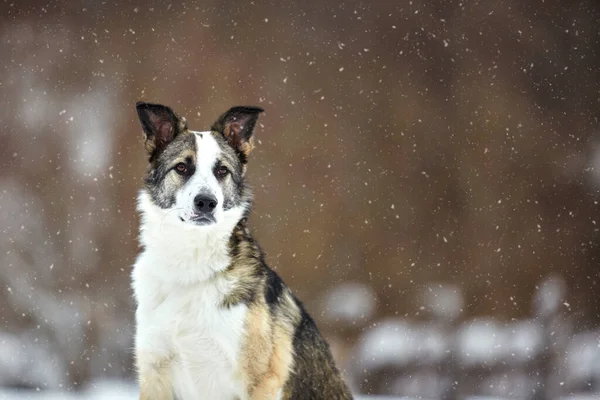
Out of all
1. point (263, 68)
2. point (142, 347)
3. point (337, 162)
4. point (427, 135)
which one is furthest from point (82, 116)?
point (142, 347)

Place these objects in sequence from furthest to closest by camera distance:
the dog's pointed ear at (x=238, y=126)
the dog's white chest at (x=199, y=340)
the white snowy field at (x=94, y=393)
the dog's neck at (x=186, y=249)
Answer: the white snowy field at (x=94, y=393), the dog's pointed ear at (x=238, y=126), the dog's neck at (x=186, y=249), the dog's white chest at (x=199, y=340)

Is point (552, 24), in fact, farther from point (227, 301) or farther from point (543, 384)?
point (227, 301)

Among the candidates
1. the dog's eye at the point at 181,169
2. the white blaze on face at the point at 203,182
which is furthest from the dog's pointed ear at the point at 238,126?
the dog's eye at the point at 181,169

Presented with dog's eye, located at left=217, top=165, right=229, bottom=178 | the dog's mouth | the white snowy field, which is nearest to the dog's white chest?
the dog's mouth

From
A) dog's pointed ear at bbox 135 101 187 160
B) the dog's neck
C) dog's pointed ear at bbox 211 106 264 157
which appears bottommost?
the dog's neck

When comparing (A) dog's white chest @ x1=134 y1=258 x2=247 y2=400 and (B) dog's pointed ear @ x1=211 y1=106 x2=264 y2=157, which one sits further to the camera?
(B) dog's pointed ear @ x1=211 y1=106 x2=264 y2=157

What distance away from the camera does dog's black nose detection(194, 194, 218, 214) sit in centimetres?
228

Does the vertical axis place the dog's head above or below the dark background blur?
below

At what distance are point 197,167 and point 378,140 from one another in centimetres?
241

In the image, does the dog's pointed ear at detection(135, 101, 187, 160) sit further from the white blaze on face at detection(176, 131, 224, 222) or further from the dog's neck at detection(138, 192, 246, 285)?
the dog's neck at detection(138, 192, 246, 285)

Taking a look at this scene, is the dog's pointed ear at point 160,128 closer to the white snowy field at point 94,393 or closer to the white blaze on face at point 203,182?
the white blaze on face at point 203,182

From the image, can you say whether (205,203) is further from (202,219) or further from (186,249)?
(186,249)

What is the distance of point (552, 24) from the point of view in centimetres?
457

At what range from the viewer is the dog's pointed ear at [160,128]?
2.44m
